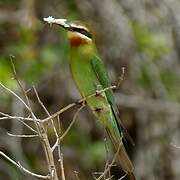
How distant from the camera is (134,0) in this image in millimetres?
4906

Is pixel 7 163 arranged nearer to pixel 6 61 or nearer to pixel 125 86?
pixel 6 61

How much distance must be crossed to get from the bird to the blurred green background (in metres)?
1.64

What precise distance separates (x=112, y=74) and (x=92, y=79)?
2091 mm

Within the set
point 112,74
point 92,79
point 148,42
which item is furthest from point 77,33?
point 112,74

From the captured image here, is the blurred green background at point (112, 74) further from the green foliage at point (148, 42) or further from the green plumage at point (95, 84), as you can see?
the green plumage at point (95, 84)

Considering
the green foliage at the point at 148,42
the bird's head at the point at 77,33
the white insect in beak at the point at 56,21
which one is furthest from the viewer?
Result: the green foliage at the point at 148,42

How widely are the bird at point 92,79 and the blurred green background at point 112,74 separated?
164 cm

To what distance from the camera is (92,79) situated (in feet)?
9.84

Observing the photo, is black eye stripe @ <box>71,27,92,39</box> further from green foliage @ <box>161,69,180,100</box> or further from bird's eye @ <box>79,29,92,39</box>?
green foliage @ <box>161,69,180,100</box>

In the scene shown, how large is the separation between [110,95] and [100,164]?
2.29m

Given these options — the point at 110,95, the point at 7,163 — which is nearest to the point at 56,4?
the point at 7,163

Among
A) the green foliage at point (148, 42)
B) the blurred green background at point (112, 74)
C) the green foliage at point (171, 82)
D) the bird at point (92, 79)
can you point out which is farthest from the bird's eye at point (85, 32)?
the green foliage at point (171, 82)

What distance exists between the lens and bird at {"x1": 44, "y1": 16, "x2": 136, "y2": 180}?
2.85 metres

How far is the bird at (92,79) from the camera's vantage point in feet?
9.34
